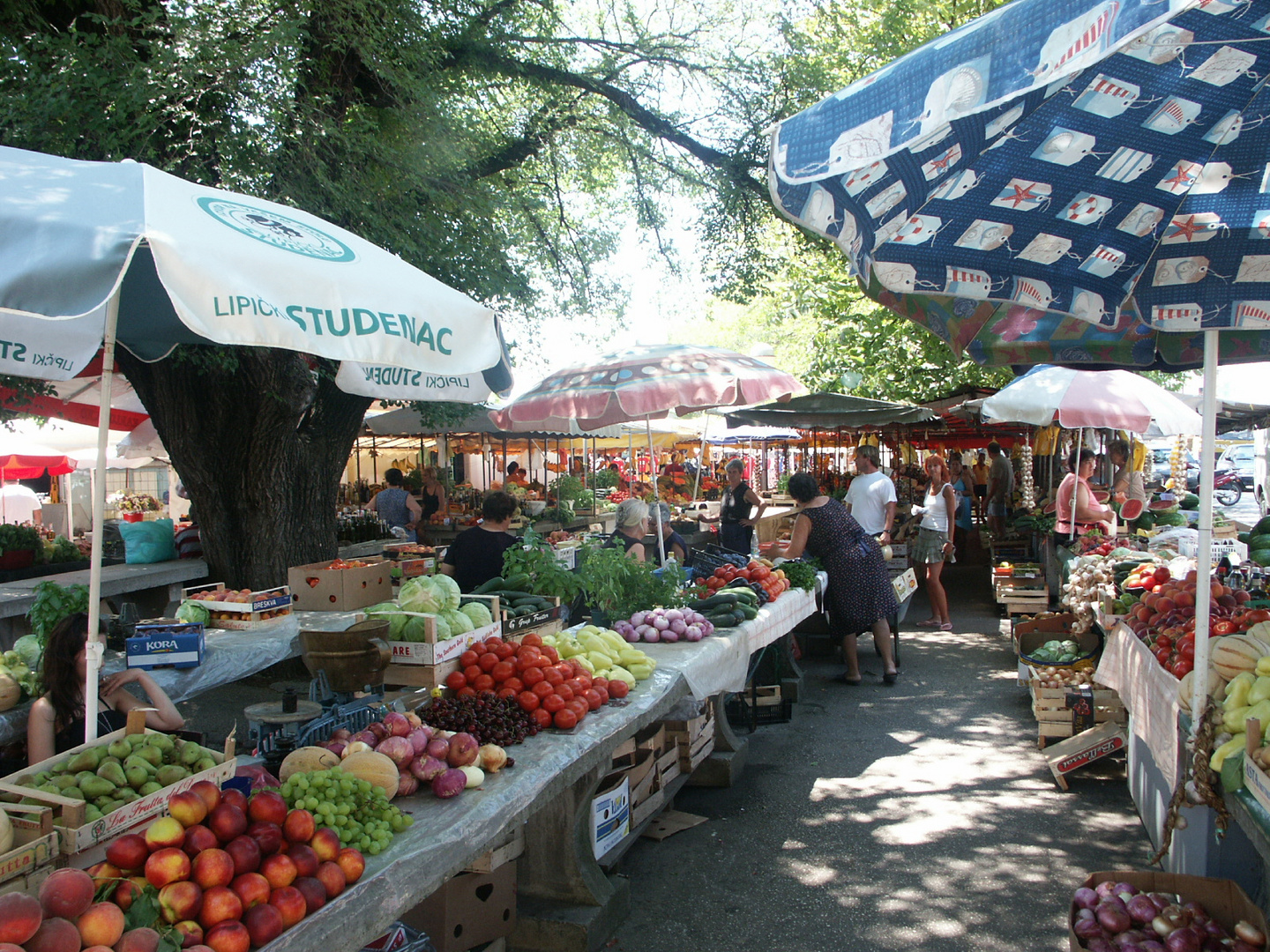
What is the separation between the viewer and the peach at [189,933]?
203cm

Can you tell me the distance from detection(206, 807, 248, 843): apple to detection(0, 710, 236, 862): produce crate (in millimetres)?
374

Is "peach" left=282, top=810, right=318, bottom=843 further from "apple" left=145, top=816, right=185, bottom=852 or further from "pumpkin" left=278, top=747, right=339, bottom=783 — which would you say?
"pumpkin" left=278, top=747, right=339, bottom=783

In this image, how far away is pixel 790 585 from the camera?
730 centimetres

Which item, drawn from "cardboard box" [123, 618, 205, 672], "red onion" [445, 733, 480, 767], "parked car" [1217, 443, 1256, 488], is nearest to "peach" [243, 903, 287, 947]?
"red onion" [445, 733, 480, 767]

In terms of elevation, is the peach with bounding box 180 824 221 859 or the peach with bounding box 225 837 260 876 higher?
the peach with bounding box 180 824 221 859

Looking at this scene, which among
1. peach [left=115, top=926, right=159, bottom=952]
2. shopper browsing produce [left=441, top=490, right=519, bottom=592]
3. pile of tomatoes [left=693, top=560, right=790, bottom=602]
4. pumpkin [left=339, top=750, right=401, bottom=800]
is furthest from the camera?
pile of tomatoes [left=693, top=560, right=790, bottom=602]

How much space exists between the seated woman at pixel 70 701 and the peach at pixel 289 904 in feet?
6.28

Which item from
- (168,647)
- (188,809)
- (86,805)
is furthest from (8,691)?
(188,809)

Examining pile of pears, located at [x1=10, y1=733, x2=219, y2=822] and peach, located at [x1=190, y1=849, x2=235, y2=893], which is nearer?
peach, located at [x1=190, y1=849, x2=235, y2=893]

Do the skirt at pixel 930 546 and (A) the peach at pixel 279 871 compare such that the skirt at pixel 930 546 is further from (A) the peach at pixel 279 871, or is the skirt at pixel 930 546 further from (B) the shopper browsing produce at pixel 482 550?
(A) the peach at pixel 279 871

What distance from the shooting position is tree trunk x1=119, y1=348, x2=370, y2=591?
7562 millimetres

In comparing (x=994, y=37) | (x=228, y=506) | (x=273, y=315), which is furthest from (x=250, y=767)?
(x=228, y=506)

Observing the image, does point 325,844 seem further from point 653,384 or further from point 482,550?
point 653,384

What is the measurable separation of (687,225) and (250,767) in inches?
374
